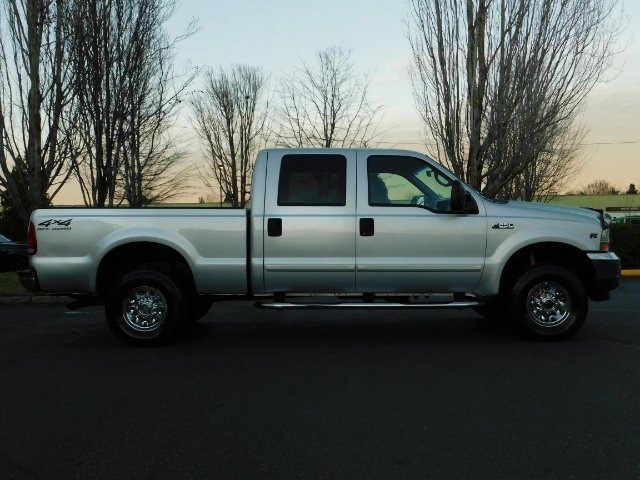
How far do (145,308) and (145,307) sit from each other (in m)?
0.01

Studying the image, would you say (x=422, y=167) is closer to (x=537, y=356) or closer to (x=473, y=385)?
(x=537, y=356)

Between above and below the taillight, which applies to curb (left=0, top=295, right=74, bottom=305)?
below

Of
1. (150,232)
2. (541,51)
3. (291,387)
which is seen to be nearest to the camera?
(291,387)

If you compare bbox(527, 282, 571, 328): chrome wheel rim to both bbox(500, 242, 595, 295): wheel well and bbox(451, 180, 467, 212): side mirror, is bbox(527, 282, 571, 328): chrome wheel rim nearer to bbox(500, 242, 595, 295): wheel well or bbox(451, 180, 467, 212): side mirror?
bbox(500, 242, 595, 295): wheel well

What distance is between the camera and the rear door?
747 cm

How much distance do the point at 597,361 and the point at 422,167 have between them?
272 centimetres

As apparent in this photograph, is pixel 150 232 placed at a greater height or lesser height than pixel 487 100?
lesser

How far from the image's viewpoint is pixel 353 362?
22.0 ft

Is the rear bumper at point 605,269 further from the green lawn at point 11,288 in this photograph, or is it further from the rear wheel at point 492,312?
the green lawn at point 11,288

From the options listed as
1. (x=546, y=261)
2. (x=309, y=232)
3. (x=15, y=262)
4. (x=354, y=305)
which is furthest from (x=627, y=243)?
(x=15, y=262)

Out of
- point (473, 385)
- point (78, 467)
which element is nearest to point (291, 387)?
point (473, 385)

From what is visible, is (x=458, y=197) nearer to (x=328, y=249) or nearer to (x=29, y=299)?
(x=328, y=249)

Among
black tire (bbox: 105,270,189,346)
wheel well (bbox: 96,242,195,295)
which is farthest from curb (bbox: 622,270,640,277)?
black tire (bbox: 105,270,189,346)

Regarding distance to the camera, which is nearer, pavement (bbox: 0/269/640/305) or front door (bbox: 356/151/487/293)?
front door (bbox: 356/151/487/293)
